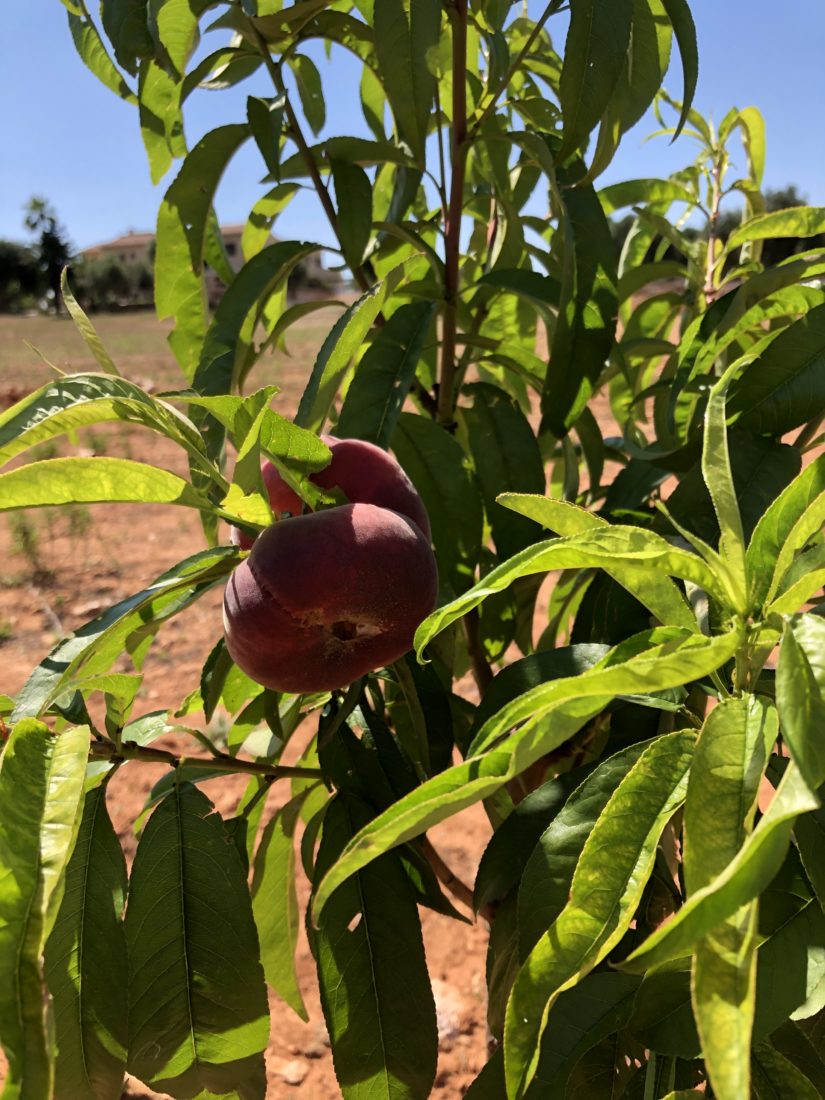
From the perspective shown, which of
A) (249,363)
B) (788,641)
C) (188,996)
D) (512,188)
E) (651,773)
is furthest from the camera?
(512,188)

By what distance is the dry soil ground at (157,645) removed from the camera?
1777 mm

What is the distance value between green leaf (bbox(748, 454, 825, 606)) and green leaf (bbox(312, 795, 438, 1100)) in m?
0.49

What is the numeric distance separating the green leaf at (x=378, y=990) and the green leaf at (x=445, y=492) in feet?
1.03

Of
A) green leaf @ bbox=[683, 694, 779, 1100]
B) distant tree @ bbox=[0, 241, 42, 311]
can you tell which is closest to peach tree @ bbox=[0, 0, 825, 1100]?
green leaf @ bbox=[683, 694, 779, 1100]

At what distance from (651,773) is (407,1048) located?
45 cm

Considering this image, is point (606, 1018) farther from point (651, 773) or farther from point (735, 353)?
point (735, 353)

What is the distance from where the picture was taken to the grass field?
12273 mm

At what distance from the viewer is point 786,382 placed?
82 centimetres

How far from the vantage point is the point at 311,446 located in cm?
66

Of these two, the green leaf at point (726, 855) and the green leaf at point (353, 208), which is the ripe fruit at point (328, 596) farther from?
the green leaf at point (353, 208)

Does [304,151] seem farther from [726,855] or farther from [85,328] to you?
[726,855]

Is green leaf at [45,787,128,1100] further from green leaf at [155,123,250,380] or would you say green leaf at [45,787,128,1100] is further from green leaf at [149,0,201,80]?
green leaf at [149,0,201,80]

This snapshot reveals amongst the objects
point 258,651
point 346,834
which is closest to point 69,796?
point 258,651

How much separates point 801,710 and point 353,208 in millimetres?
759
